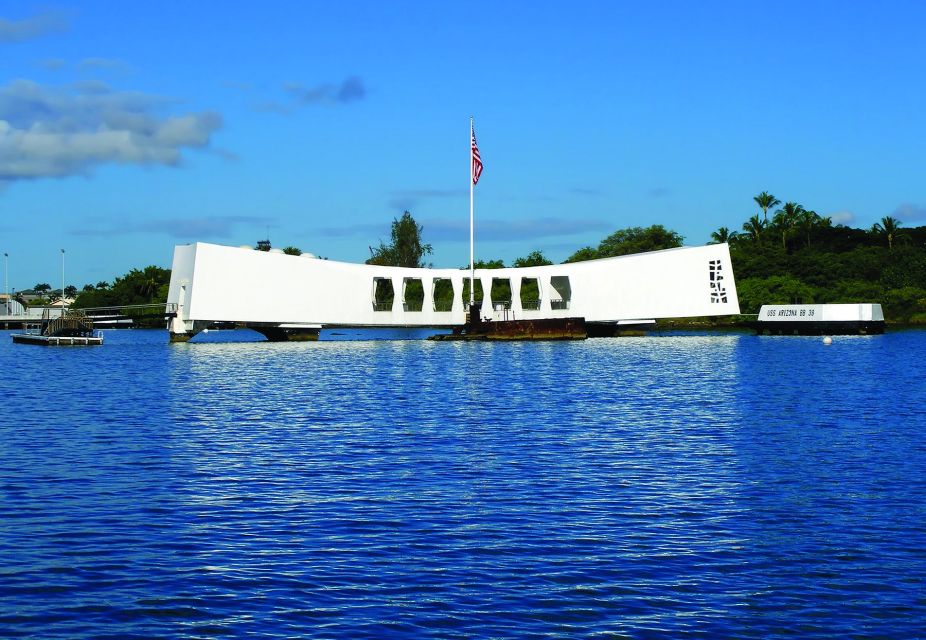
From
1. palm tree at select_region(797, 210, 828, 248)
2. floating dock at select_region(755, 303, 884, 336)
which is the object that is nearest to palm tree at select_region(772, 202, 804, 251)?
palm tree at select_region(797, 210, 828, 248)

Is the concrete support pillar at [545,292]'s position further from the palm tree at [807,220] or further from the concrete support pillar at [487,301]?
the palm tree at [807,220]

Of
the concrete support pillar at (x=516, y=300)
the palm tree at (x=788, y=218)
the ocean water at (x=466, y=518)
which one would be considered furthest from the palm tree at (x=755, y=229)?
the ocean water at (x=466, y=518)

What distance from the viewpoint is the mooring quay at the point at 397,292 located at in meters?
89.6

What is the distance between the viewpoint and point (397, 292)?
A: 325ft

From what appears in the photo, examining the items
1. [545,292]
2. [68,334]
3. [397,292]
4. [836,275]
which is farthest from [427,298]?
[836,275]

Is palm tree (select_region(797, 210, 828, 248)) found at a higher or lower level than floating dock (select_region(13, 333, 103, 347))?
higher

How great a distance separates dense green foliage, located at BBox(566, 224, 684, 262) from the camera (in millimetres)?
150000

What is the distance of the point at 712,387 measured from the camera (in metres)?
41.3

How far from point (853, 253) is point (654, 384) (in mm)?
93470

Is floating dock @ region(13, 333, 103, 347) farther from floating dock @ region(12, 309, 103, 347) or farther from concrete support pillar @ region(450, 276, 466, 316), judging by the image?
concrete support pillar @ region(450, 276, 466, 316)

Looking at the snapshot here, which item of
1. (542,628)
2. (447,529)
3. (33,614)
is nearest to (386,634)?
(542,628)

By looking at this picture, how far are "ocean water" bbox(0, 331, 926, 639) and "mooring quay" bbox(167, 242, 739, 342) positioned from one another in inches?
2110

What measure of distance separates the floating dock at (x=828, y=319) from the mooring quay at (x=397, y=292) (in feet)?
21.2

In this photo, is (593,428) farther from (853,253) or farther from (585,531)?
(853,253)
